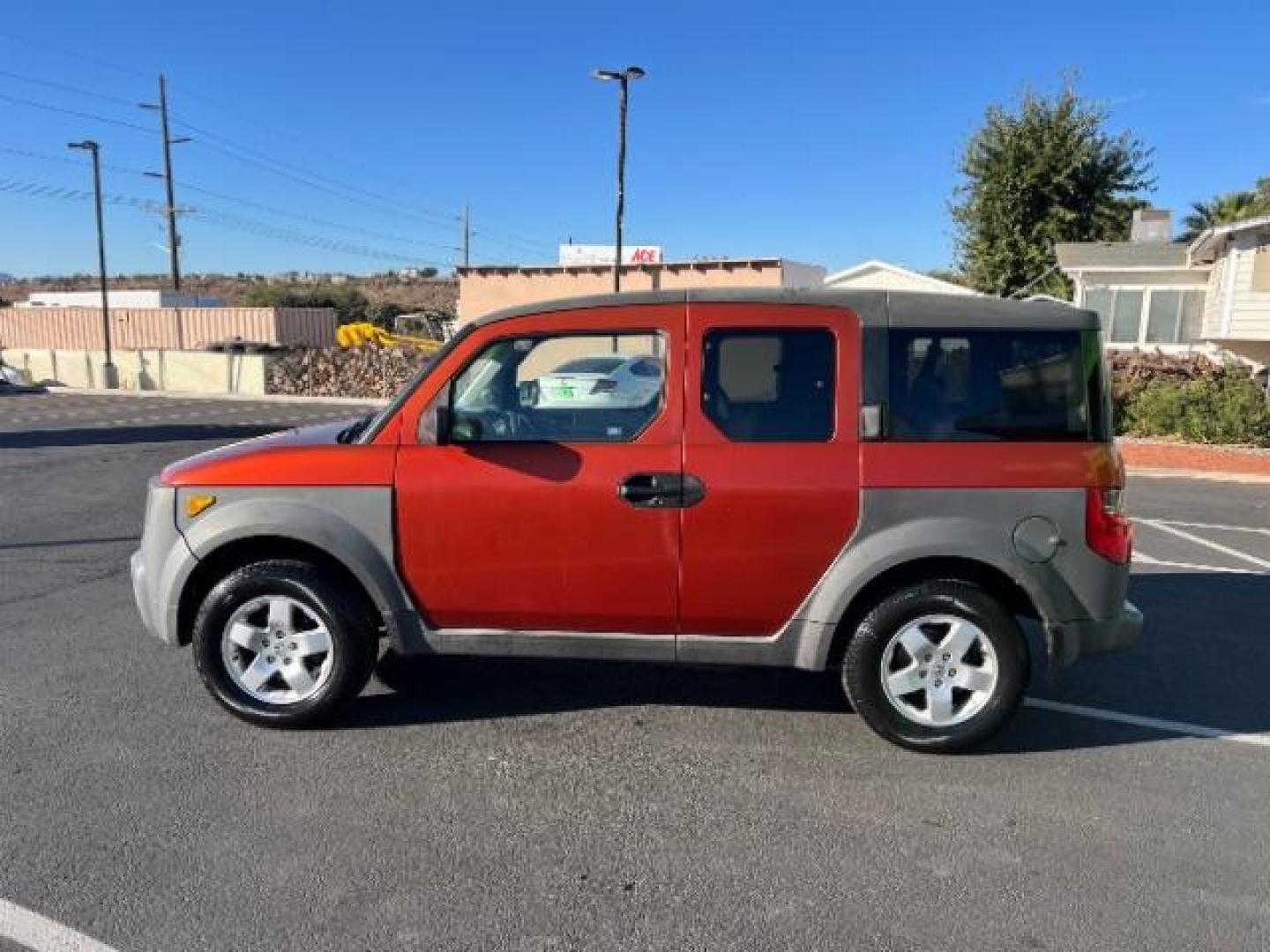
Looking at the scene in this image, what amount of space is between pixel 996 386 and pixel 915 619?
996 mm

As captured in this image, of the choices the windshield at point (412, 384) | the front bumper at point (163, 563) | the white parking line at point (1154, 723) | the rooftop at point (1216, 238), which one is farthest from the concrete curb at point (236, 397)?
the white parking line at point (1154, 723)

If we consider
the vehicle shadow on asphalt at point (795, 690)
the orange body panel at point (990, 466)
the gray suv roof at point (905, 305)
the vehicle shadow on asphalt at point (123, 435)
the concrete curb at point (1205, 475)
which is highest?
the gray suv roof at point (905, 305)

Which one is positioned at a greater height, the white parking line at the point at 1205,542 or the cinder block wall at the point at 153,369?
the cinder block wall at the point at 153,369

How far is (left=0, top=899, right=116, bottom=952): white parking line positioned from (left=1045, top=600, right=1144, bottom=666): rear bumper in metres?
3.43

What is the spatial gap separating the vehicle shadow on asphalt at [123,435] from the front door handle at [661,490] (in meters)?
12.4

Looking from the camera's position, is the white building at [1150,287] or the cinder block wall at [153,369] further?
the cinder block wall at [153,369]

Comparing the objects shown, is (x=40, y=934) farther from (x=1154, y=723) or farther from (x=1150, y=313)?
(x=1150, y=313)

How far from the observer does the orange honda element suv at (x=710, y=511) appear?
3611mm

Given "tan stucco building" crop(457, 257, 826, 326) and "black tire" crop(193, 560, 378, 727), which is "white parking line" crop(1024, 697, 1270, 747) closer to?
"black tire" crop(193, 560, 378, 727)

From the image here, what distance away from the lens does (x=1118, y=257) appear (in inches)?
906

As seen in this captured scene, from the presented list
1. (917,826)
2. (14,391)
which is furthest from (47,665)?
(14,391)

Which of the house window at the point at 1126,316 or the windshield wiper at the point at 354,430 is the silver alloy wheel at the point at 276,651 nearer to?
the windshield wiper at the point at 354,430

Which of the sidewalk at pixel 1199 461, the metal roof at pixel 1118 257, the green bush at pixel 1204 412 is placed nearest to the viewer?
the sidewalk at pixel 1199 461

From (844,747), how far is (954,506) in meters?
1.12
